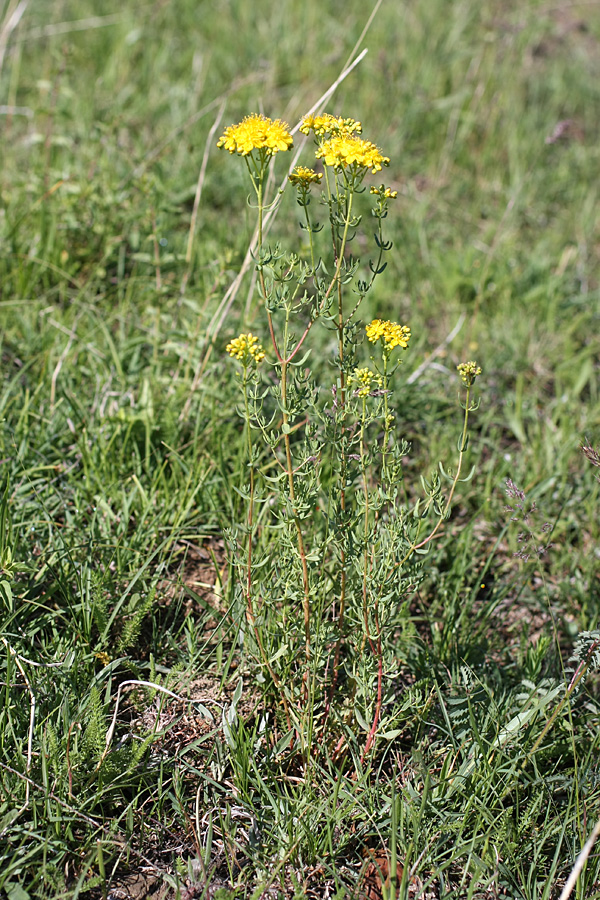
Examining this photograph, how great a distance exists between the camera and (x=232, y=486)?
1.75 m

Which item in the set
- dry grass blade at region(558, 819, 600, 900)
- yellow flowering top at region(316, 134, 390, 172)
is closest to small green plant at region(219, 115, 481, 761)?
yellow flowering top at region(316, 134, 390, 172)

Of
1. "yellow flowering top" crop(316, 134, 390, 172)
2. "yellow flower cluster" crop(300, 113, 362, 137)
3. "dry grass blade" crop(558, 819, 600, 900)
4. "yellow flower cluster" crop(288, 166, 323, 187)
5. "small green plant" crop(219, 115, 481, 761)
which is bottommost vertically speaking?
"dry grass blade" crop(558, 819, 600, 900)

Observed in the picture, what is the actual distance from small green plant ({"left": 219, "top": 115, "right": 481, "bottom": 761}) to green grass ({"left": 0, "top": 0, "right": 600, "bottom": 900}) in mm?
89

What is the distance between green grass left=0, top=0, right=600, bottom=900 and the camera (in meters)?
1.64

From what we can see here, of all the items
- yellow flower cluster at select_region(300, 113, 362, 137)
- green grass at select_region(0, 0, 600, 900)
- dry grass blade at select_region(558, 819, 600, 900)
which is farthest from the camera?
green grass at select_region(0, 0, 600, 900)

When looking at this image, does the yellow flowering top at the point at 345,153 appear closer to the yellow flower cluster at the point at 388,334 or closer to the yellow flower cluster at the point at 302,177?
the yellow flower cluster at the point at 302,177

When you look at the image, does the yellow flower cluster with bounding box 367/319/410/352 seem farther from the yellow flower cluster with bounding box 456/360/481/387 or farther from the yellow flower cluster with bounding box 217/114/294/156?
the yellow flower cluster with bounding box 217/114/294/156

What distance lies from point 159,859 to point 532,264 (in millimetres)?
2914

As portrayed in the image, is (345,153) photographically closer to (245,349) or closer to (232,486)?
(245,349)

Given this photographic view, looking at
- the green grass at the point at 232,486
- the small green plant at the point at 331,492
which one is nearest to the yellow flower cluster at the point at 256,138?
the small green plant at the point at 331,492

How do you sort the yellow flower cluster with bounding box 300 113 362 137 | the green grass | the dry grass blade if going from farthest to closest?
the green grass → the yellow flower cluster with bounding box 300 113 362 137 → the dry grass blade

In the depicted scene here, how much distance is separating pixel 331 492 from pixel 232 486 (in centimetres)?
25

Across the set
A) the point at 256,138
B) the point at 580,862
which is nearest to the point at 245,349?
the point at 256,138

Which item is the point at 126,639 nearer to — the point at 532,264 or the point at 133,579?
the point at 133,579
